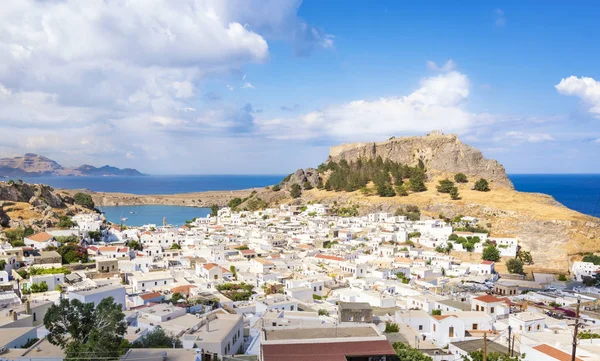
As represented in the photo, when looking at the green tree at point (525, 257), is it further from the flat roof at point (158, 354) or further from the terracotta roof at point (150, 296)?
the flat roof at point (158, 354)

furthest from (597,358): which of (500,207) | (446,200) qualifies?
(446,200)

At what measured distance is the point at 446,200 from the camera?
45.7 m

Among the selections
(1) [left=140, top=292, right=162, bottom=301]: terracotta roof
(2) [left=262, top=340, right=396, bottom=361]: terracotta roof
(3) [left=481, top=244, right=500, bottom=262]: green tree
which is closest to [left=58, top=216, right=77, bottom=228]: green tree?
(1) [left=140, top=292, right=162, bottom=301]: terracotta roof

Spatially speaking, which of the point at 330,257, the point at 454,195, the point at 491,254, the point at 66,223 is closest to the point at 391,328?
the point at 330,257

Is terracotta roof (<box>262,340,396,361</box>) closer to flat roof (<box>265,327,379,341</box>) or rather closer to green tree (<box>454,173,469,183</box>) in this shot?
flat roof (<box>265,327,379,341</box>)

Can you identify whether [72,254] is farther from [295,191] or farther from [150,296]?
[295,191]

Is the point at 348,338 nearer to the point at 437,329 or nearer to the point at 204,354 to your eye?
the point at 204,354

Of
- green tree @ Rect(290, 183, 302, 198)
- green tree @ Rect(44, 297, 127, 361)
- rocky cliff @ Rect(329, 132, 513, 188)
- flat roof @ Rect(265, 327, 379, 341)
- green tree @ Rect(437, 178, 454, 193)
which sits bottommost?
flat roof @ Rect(265, 327, 379, 341)

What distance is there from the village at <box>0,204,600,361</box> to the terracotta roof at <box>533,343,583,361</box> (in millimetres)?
43

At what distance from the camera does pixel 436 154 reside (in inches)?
2356

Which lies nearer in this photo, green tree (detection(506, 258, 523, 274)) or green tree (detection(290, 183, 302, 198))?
green tree (detection(506, 258, 523, 274))

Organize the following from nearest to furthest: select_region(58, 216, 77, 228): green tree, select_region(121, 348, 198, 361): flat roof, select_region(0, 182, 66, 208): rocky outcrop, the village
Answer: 1. select_region(121, 348, 198, 361): flat roof
2. the village
3. select_region(58, 216, 77, 228): green tree
4. select_region(0, 182, 66, 208): rocky outcrop

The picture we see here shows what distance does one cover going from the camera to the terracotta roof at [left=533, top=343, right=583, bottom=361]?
33.6ft

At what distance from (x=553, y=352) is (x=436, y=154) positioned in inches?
2014
